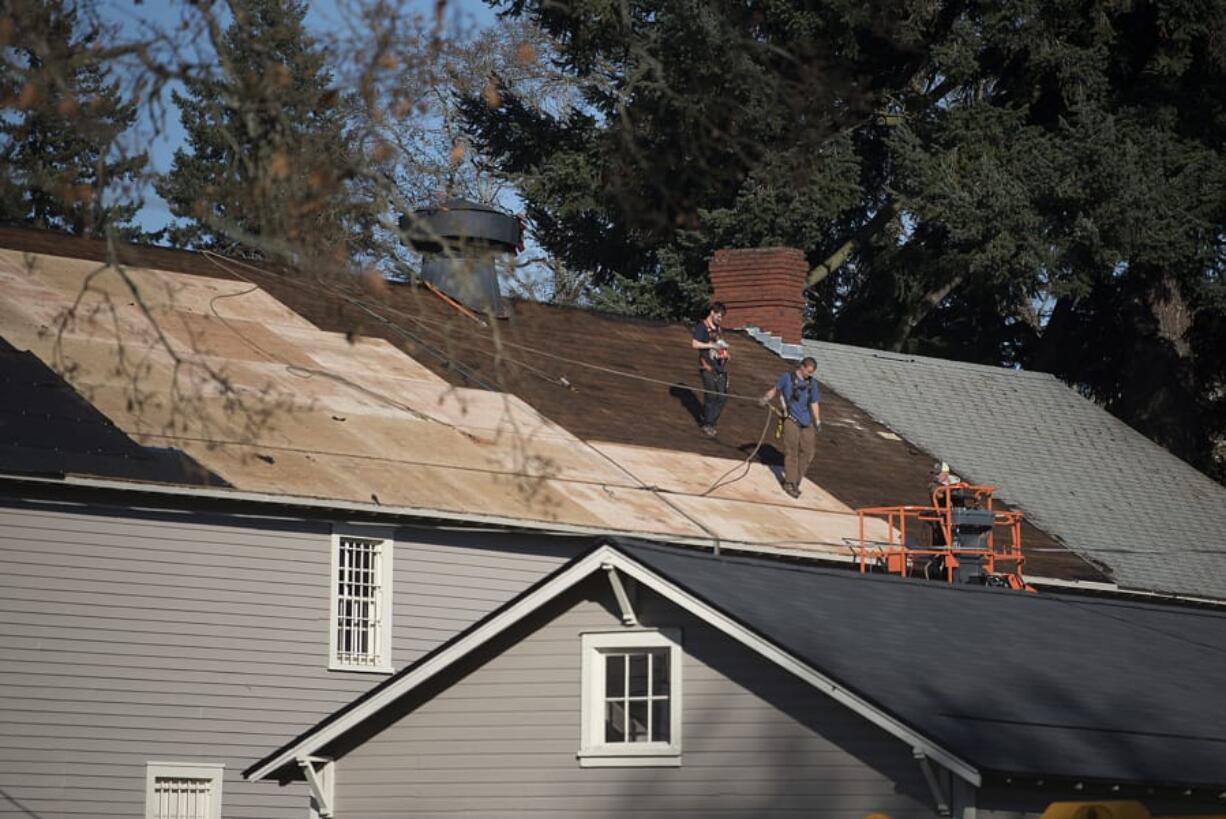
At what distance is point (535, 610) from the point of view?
19016 mm

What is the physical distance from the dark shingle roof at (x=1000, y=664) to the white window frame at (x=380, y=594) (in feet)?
17.3

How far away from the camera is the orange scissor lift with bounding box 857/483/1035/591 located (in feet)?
87.0

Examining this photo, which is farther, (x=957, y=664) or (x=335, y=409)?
(x=335, y=409)

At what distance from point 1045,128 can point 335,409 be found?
22.1 m

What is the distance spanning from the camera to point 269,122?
37.6 ft

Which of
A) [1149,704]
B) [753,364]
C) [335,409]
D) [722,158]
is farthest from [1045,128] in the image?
[1149,704]

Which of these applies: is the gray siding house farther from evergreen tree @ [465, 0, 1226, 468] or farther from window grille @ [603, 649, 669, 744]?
evergreen tree @ [465, 0, 1226, 468]

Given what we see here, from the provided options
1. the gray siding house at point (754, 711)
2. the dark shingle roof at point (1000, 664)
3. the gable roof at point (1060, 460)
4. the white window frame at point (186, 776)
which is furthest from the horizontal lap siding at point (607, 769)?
the gable roof at point (1060, 460)

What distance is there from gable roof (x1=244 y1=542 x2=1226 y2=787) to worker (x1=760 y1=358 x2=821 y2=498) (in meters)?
6.77

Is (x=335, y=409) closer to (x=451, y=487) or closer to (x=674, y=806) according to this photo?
(x=451, y=487)

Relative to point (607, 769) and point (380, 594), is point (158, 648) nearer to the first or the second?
→ point (380, 594)

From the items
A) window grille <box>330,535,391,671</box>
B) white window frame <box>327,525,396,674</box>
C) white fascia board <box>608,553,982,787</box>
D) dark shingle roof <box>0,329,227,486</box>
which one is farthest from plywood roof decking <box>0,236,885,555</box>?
white fascia board <box>608,553,982,787</box>

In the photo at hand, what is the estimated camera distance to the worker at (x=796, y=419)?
2808cm

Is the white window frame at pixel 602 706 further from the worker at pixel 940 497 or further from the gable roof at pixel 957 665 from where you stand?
the worker at pixel 940 497
